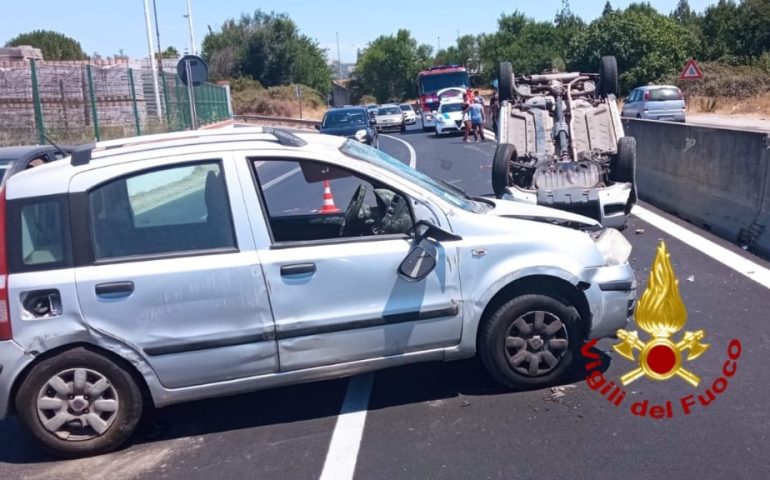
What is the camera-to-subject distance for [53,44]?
84.9 metres

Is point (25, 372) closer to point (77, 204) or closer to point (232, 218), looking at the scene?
point (77, 204)

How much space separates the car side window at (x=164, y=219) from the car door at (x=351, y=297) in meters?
0.22

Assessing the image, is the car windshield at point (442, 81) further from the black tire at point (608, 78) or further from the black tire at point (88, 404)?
the black tire at point (88, 404)

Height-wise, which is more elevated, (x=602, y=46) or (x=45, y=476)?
(x=602, y=46)

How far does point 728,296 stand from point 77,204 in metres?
5.47

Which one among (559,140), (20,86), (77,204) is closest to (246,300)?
(77,204)

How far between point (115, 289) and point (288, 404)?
1.43 metres

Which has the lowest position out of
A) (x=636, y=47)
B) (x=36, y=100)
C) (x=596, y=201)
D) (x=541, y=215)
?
(x=596, y=201)

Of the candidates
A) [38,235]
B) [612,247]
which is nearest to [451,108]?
[612,247]

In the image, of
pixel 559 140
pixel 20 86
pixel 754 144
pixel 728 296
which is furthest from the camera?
pixel 20 86

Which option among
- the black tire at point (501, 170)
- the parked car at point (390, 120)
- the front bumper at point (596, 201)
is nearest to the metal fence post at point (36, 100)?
the black tire at point (501, 170)

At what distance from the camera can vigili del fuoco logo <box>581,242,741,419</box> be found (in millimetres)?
5195

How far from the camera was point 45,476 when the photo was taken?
4.78 meters

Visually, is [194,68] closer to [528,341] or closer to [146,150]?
[146,150]
